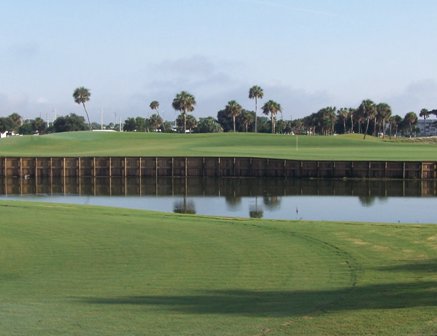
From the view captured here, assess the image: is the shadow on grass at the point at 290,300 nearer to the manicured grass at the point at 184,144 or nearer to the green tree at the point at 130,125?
the manicured grass at the point at 184,144

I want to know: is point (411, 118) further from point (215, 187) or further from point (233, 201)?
point (233, 201)

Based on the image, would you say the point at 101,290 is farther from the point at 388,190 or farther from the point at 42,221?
the point at 388,190

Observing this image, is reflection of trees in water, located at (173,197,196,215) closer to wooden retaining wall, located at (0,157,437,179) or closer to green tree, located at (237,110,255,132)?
wooden retaining wall, located at (0,157,437,179)

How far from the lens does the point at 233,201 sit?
49406 millimetres

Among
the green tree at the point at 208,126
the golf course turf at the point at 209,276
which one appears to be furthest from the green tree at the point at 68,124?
the golf course turf at the point at 209,276

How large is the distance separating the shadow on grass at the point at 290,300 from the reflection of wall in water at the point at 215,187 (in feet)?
135

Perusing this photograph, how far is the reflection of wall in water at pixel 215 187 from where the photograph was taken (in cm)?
5706

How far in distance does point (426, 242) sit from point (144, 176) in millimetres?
58423

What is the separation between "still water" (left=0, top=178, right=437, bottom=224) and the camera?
40506 mm

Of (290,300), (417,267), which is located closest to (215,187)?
(417,267)

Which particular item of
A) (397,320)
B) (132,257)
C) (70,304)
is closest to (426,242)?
(132,257)

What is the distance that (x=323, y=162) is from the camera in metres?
71.8

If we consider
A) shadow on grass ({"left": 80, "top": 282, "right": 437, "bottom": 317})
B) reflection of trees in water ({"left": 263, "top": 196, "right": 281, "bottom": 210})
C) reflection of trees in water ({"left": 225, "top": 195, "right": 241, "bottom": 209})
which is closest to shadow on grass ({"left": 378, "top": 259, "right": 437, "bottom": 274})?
shadow on grass ({"left": 80, "top": 282, "right": 437, "bottom": 317})

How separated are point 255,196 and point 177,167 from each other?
2454cm
